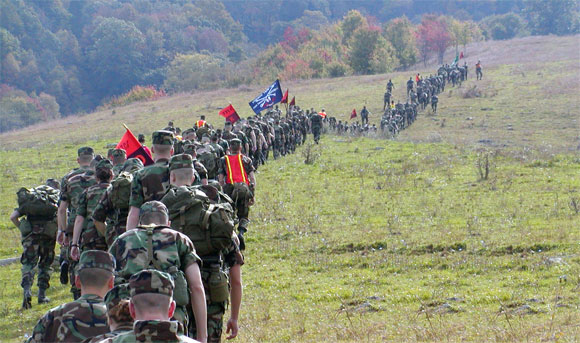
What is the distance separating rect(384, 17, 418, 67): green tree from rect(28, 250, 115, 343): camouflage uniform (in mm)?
82852

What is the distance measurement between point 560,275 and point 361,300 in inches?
118

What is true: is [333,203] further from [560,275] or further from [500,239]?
[560,275]

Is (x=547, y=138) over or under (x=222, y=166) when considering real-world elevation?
under

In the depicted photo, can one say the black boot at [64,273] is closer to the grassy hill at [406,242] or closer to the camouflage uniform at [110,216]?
the grassy hill at [406,242]

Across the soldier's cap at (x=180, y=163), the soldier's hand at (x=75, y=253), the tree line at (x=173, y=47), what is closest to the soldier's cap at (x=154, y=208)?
the soldier's cap at (x=180, y=163)

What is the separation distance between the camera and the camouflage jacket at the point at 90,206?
30.6 feet

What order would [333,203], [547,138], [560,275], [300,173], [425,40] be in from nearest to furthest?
[560,275] → [333,203] → [300,173] → [547,138] → [425,40]

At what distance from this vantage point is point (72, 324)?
15.4ft

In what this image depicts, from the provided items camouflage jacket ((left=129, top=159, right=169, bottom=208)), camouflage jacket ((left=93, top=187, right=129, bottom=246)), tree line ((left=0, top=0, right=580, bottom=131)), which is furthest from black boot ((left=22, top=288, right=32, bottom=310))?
tree line ((left=0, top=0, right=580, bottom=131))

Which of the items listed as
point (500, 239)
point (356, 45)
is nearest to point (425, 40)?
point (356, 45)

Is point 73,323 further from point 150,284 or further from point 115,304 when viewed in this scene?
point 150,284

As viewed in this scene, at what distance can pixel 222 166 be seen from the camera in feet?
45.4

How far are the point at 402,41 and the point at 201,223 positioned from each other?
84.2 meters

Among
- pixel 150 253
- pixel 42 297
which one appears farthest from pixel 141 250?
pixel 42 297
